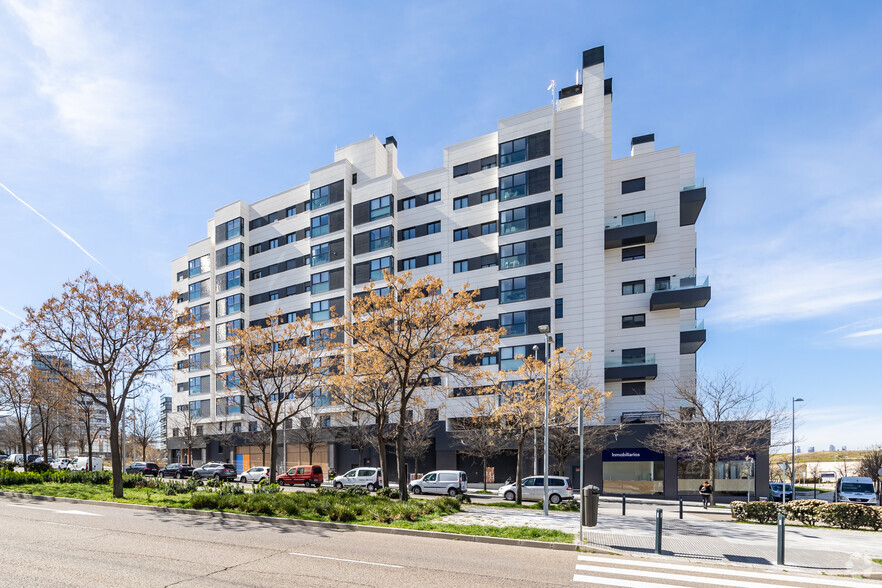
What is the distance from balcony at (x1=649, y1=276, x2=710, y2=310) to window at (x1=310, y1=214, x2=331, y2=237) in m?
31.4

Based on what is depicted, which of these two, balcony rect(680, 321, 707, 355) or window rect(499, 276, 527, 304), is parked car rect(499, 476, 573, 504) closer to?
window rect(499, 276, 527, 304)

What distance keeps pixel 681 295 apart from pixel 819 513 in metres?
20.7

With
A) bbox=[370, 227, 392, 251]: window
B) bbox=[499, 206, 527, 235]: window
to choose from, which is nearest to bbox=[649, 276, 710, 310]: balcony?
bbox=[499, 206, 527, 235]: window

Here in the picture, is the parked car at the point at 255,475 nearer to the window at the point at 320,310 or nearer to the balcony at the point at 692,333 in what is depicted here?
the window at the point at 320,310

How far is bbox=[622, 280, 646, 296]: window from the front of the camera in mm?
41375

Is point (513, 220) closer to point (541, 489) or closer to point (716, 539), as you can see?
point (541, 489)

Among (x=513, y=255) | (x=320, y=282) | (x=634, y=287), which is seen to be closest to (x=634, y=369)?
(x=634, y=287)

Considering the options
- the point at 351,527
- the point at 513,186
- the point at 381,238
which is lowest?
the point at 351,527

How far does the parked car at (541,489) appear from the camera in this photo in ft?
86.5

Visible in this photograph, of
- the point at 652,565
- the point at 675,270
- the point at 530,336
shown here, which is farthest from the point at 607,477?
the point at 652,565

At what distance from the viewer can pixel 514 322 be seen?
1671 inches

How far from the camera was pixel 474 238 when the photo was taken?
45719mm

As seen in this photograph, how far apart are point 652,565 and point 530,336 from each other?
98.3 ft

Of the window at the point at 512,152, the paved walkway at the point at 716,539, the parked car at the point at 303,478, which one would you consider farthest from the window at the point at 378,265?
the paved walkway at the point at 716,539
